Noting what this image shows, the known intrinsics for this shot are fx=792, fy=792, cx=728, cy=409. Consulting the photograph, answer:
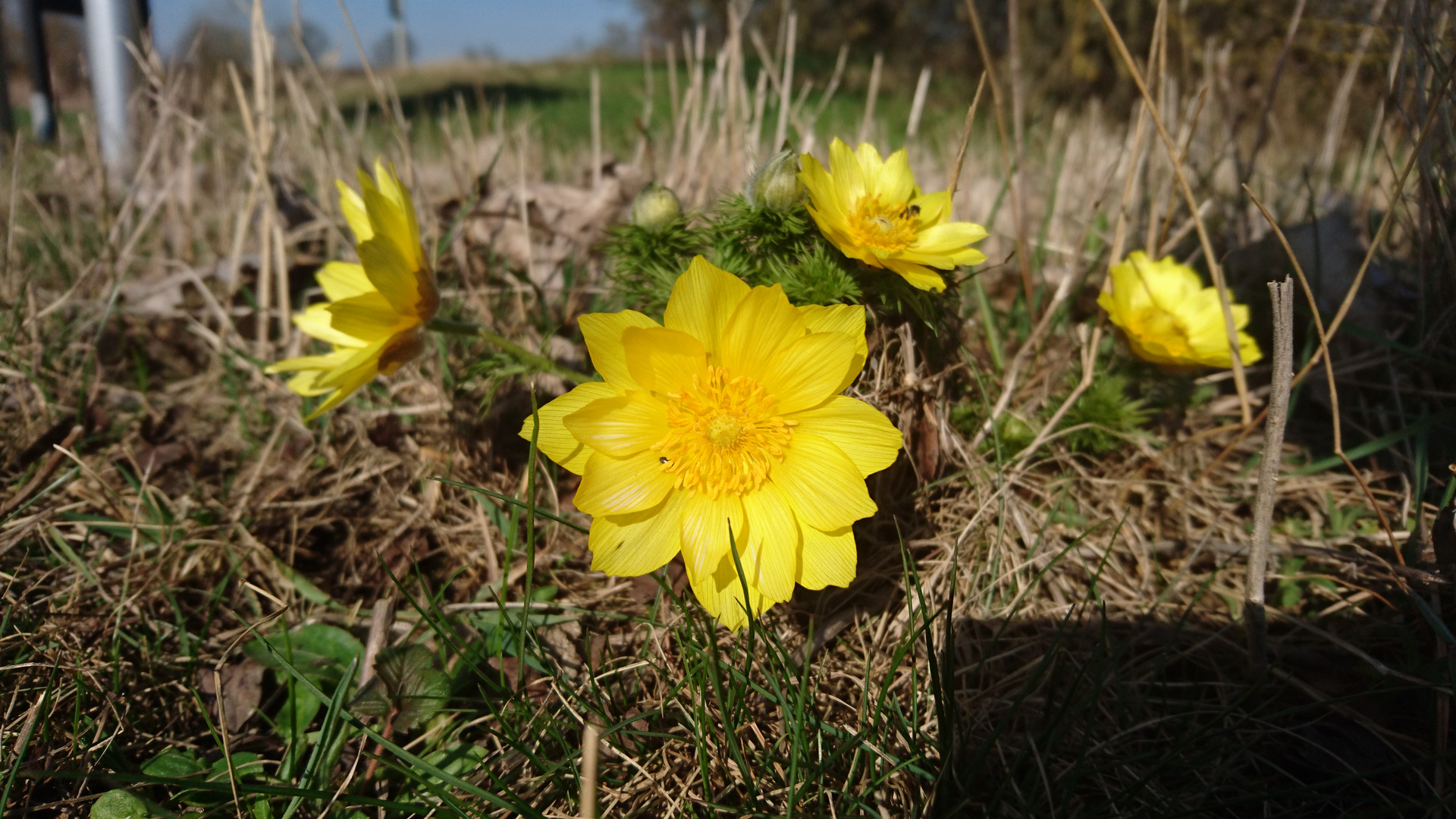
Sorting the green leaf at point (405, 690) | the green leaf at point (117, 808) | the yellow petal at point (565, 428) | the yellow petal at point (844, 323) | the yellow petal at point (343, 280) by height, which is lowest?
the green leaf at point (117, 808)

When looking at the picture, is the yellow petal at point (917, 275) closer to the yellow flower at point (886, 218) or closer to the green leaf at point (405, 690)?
the yellow flower at point (886, 218)

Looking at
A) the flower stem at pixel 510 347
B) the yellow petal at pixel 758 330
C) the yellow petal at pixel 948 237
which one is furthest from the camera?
the flower stem at pixel 510 347

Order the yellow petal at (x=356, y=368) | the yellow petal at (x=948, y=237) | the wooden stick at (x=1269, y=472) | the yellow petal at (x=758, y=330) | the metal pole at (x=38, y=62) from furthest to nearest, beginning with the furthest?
the metal pole at (x=38, y=62), the yellow petal at (x=948, y=237), the yellow petal at (x=356, y=368), the wooden stick at (x=1269, y=472), the yellow petal at (x=758, y=330)

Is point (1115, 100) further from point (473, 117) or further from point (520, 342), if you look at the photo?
point (520, 342)

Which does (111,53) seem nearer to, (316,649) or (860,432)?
(316,649)

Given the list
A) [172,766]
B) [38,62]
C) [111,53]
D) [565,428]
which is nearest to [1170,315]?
[565,428]

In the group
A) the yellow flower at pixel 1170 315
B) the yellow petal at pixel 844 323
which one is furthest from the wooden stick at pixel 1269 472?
the yellow petal at pixel 844 323

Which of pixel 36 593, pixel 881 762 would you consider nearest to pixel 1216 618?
pixel 881 762
